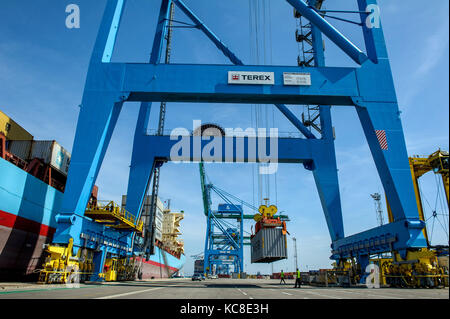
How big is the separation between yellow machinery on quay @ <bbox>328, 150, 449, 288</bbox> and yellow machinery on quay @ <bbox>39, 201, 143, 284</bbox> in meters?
15.3

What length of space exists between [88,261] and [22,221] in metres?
4.69

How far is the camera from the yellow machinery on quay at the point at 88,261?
14.5m

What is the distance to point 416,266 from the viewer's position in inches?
590

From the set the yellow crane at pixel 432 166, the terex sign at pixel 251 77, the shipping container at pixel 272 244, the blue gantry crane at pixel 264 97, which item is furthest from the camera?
the shipping container at pixel 272 244

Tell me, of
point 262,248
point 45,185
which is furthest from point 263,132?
point 45,185

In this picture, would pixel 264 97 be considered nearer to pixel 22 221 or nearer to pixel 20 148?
pixel 22 221

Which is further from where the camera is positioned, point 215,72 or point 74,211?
point 215,72

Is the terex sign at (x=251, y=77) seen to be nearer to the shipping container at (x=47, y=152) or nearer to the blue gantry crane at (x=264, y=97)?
the blue gantry crane at (x=264, y=97)

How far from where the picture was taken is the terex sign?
1741cm

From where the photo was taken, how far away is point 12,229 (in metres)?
15.9

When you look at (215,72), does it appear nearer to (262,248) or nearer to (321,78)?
(321,78)

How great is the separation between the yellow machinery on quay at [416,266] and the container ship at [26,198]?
64.5 feet

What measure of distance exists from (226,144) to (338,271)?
12.1 metres

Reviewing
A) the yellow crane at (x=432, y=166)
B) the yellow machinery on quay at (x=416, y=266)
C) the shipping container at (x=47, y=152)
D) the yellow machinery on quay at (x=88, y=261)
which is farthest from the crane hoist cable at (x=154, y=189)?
the yellow crane at (x=432, y=166)
